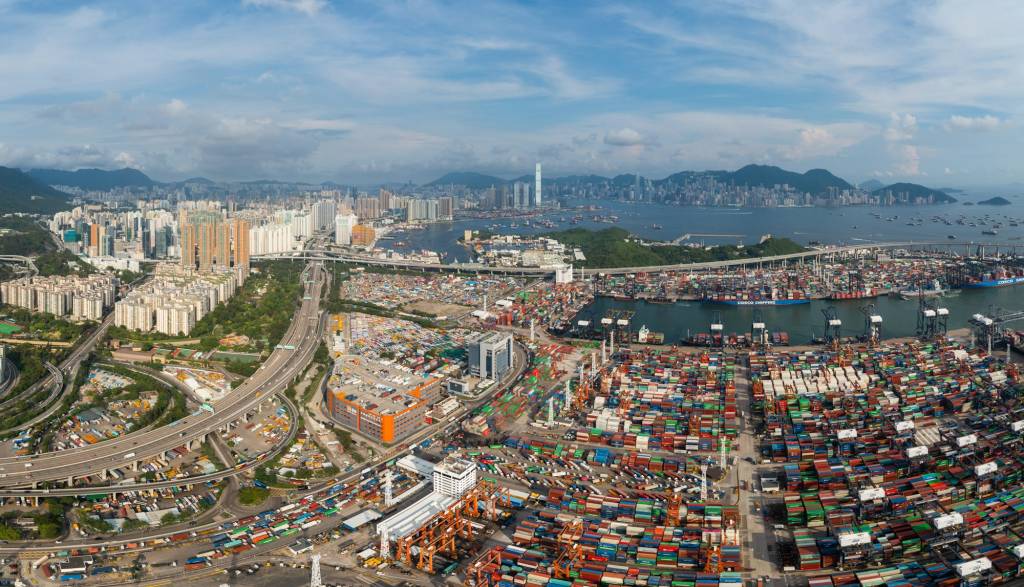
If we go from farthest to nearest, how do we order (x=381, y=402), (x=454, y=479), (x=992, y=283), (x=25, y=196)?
(x=25, y=196), (x=992, y=283), (x=381, y=402), (x=454, y=479)

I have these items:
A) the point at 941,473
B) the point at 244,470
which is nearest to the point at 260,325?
the point at 244,470

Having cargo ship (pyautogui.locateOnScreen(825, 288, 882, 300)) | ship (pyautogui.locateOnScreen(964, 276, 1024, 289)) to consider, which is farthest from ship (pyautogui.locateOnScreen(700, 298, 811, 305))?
ship (pyautogui.locateOnScreen(964, 276, 1024, 289))

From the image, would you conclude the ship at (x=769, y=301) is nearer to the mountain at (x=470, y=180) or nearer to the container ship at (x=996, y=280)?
the container ship at (x=996, y=280)

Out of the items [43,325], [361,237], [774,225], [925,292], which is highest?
[774,225]

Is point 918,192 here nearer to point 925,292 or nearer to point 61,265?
point 925,292

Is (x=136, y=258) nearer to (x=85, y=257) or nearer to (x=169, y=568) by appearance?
(x=85, y=257)

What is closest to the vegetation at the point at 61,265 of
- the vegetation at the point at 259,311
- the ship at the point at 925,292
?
the vegetation at the point at 259,311

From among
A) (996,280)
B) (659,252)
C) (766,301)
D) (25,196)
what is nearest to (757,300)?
(766,301)

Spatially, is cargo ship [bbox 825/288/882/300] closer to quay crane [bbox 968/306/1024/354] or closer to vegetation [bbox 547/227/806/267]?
quay crane [bbox 968/306/1024/354]
